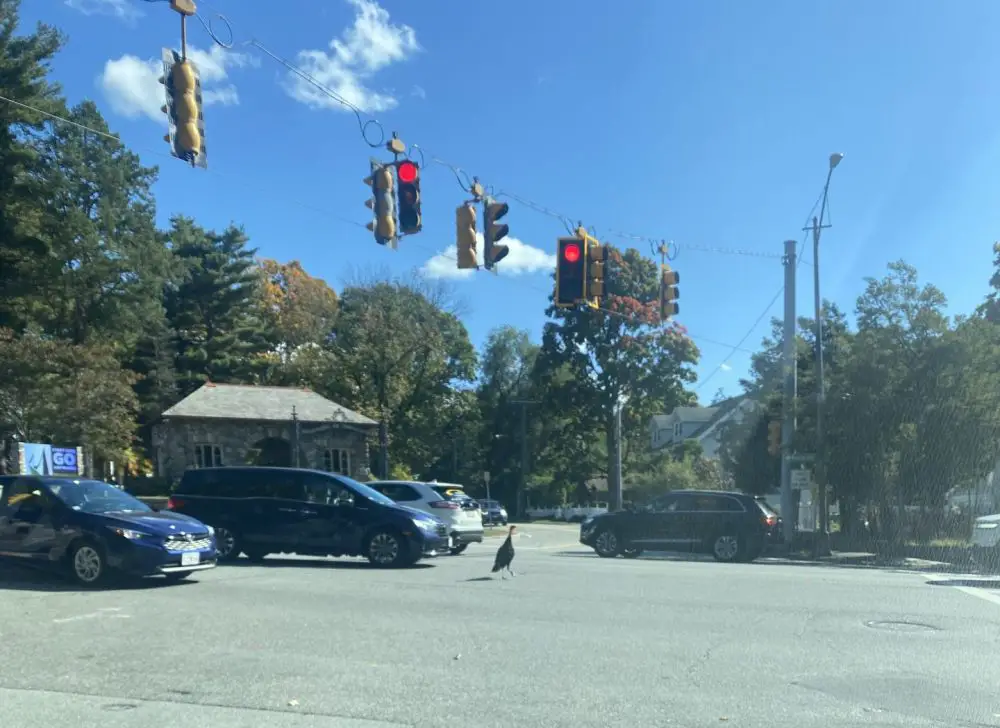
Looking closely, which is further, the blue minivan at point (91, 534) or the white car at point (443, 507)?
the white car at point (443, 507)

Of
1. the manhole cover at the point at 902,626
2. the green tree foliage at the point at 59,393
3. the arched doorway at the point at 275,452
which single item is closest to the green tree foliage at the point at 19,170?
the green tree foliage at the point at 59,393

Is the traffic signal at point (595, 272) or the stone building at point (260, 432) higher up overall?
the traffic signal at point (595, 272)

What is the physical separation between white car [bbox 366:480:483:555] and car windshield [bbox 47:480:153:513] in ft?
21.8

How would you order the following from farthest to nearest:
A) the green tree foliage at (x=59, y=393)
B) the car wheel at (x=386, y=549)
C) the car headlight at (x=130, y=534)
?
the green tree foliage at (x=59, y=393)
the car wheel at (x=386, y=549)
the car headlight at (x=130, y=534)

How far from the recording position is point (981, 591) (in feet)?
45.9

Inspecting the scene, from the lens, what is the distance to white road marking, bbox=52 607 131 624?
31.6 ft

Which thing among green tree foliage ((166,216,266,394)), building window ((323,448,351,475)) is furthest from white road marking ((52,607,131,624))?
green tree foliage ((166,216,266,394))

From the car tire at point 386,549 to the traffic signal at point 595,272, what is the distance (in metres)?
5.22

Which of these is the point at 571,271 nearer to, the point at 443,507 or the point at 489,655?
the point at 443,507

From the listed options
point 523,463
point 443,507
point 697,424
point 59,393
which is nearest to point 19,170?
point 59,393

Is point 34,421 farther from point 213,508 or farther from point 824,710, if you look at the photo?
point 824,710

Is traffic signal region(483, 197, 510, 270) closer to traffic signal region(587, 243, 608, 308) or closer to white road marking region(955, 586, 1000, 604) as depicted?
traffic signal region(587, 243, 608, 308)

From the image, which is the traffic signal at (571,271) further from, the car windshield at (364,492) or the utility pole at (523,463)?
the utility pole at (523,463)

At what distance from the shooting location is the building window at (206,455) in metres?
43.9
